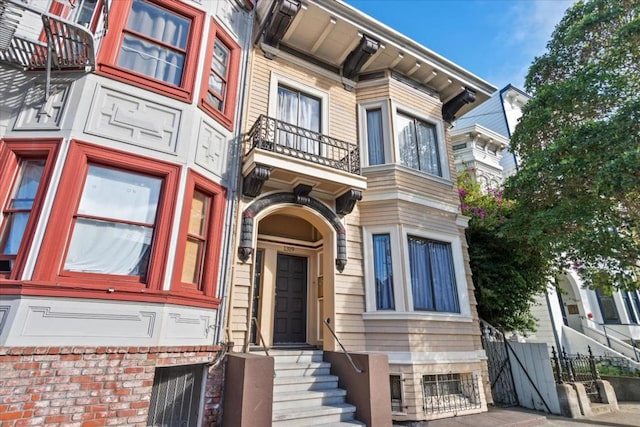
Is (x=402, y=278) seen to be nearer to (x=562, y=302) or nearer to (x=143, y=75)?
(x=143, y=75)

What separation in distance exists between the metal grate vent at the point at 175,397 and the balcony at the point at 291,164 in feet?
11.1

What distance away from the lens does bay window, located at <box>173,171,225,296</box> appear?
17.4 ft

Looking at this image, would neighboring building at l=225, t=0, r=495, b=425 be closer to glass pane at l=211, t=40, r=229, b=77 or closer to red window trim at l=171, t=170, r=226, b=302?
red window trim at l=171, t=170, r=226, b=302

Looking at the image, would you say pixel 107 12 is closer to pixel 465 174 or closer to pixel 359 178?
pixel 359 178

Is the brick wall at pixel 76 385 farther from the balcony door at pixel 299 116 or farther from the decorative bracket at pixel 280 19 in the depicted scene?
the decorative bracket at pixel 280 19

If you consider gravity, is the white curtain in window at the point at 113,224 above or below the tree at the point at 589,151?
below

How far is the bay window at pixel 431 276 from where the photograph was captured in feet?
24.9

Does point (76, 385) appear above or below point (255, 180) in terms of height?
below

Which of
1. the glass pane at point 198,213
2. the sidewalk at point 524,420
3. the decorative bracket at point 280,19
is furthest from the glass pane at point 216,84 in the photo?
the sidewalk at point 524,420

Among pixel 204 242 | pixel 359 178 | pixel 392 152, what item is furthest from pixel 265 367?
pixel 392 152

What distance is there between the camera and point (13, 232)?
4.45m

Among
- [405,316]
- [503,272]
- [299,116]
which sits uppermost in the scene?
[299,116]

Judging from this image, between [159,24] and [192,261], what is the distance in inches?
173

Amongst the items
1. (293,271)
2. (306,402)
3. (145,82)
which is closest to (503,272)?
(293,271)
